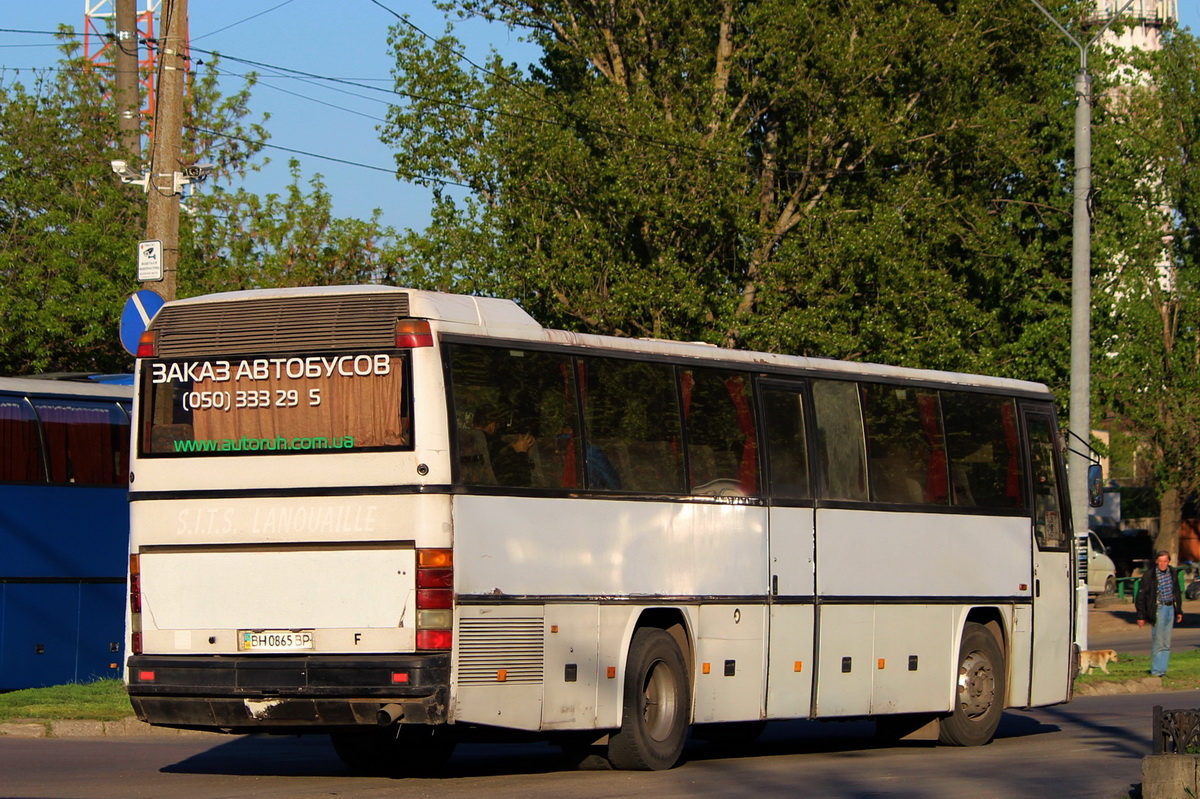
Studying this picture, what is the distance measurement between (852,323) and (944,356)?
74.2 inches

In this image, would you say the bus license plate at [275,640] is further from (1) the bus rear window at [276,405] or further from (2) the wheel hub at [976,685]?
(2) the wheel hub at [976,685]

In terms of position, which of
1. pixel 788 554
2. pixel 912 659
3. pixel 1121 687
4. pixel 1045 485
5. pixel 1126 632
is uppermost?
pixel 1045 485

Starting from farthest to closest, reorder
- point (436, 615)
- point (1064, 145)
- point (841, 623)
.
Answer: point (1064, 145), point (841, 623), point (436, 615)

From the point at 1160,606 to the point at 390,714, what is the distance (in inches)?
629

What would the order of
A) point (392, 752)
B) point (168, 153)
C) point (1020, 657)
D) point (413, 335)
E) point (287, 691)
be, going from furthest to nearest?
point (168, 153)
point (1020, 657)
point (392, 752)
point (413, 335)
point (287, 691)

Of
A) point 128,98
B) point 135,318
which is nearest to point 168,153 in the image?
point 135,318

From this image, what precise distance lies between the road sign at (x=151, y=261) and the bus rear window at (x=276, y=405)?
5630 mm

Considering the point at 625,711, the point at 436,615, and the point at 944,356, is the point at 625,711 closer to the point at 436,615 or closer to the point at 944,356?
the point at 436,615

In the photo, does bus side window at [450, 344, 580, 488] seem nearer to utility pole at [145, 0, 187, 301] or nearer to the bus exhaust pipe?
the bus exhaust pipe

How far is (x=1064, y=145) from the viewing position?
3872 cm

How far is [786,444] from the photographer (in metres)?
13.9

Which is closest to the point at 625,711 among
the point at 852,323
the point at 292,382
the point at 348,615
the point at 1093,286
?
the point at 348,615

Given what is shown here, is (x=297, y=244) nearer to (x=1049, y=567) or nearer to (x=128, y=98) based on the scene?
(x=128, y=98)

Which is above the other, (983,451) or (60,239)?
(60,239)
